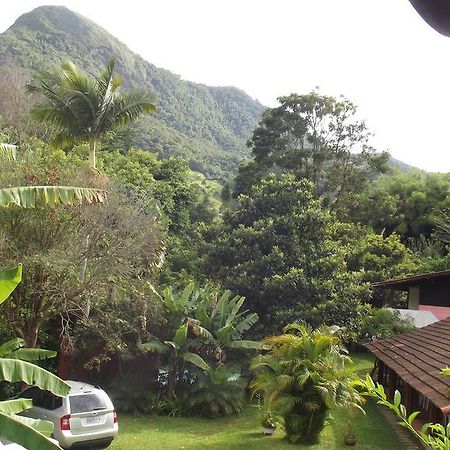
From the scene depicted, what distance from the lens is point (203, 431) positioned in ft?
47.2

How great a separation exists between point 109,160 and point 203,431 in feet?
65.5

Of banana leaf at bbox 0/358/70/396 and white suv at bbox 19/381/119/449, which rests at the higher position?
banana leaf at bbox 0/358/70/396

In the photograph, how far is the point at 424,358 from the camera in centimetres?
1296

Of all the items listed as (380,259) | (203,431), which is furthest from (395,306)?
(203,431)

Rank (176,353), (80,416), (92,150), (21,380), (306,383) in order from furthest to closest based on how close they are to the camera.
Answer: (92,150) < (176,353) < (306,383) < (80,416) < (21,380)

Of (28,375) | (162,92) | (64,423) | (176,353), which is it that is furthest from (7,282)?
(162,92)

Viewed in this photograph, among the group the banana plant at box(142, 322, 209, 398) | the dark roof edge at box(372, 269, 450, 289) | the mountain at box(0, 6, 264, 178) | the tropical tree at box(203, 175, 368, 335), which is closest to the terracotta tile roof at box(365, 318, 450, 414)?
the dark roof edge at box(372, 269, 450, 289)

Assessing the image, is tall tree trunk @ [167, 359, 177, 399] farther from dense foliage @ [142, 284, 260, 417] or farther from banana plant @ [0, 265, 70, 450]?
banana plant @ [0, 265, 70, 450]

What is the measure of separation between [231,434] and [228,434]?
0.08 m

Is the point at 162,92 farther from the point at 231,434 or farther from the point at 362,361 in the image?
the point at 231,434

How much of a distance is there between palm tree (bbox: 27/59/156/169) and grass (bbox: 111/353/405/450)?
7964mm

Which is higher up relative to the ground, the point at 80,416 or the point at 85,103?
the point at 85,103

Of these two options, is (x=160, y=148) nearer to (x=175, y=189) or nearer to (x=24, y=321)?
(x=175, y=189)

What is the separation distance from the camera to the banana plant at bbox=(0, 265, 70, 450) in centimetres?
613
